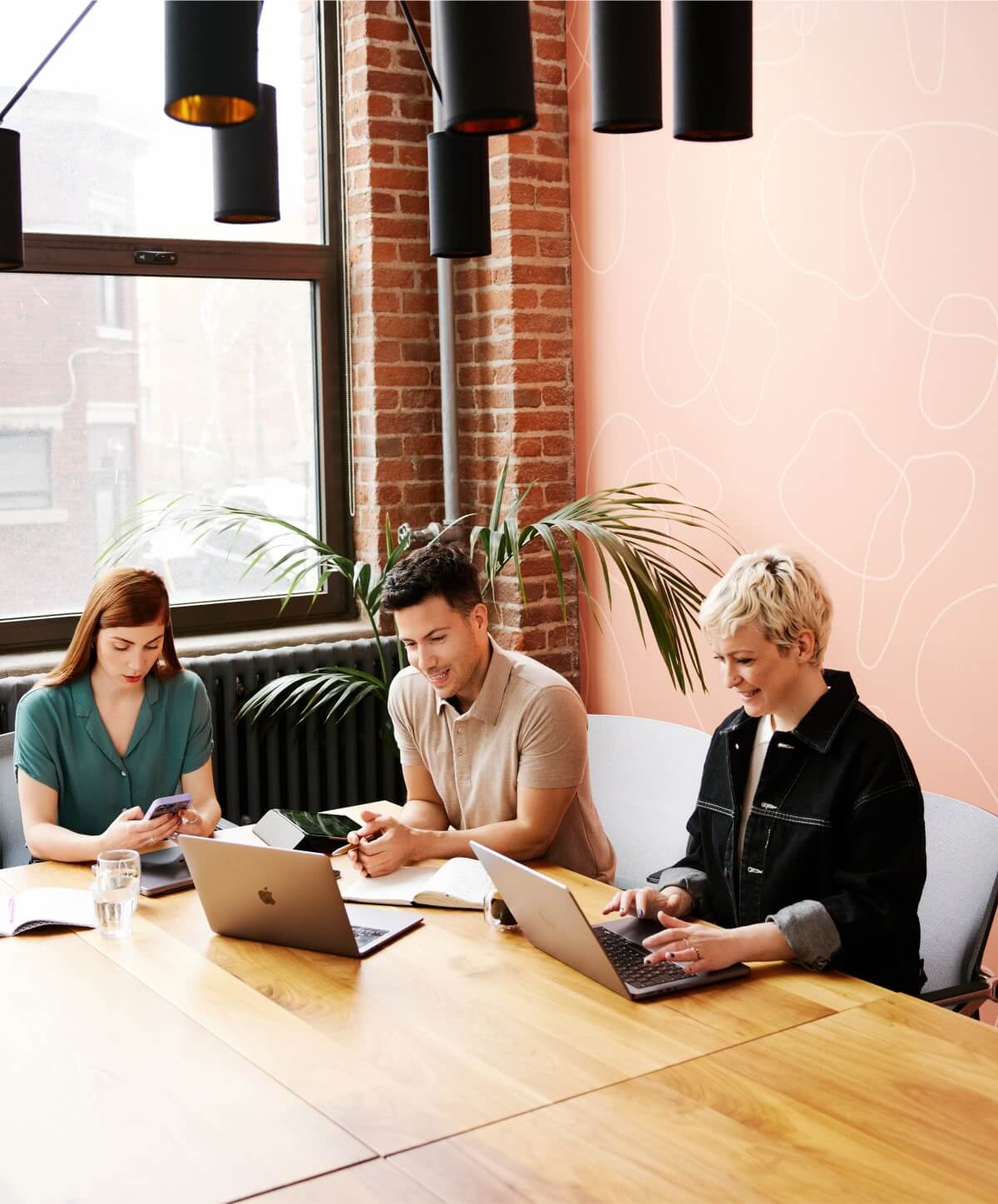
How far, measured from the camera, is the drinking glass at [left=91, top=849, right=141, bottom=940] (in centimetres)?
240

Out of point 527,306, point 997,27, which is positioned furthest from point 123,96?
point 997,27

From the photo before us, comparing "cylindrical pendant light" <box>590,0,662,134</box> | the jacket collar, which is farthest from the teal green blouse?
"cylindrical pendant light" <box>590,0,662,134</box>

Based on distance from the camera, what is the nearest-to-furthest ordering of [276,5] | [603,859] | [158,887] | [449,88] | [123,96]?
[449,88] < [158,887] < [603,859] < [123,96] < [276,5]

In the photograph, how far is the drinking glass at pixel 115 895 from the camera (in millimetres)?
2398

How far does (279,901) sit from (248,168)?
3.82ft

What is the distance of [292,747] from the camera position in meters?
4.27

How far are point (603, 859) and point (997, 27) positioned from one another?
6.36 feet

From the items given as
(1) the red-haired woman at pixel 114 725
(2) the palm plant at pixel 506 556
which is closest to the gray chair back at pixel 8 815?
(1) the red-haired woman at pixel 114 725

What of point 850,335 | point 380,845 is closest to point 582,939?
point 380,845

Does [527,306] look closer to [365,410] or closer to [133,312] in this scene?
[365,410]

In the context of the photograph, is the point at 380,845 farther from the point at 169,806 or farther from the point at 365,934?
the point at 169,806

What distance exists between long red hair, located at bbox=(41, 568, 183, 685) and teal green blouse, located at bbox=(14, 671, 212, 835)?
0.04m

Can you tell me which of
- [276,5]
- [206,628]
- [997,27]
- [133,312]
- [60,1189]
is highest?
[276,5]

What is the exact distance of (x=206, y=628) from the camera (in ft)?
14.4
